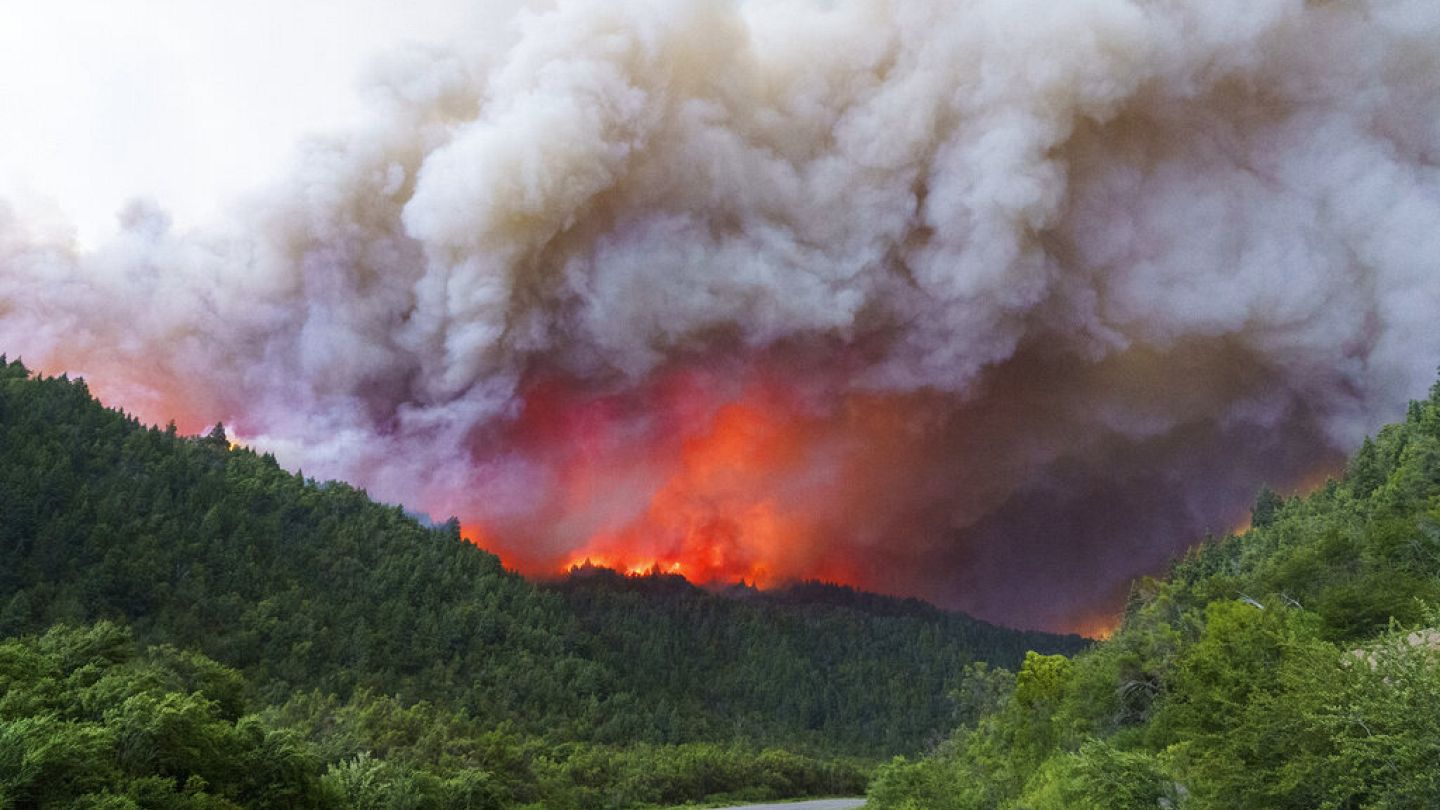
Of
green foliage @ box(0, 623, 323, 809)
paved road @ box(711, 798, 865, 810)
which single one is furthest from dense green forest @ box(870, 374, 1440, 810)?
green foliage @ box(0, 623, 323, 809)

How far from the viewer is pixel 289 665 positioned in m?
120

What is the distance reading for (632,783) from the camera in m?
101

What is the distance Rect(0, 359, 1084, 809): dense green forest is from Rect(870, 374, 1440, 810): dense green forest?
3081 cm

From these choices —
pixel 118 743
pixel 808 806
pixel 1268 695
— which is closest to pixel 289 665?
pixel 808 806

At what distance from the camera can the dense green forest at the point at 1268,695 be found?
24.1 metres

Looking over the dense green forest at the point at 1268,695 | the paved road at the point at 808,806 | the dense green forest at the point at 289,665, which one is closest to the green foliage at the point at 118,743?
the dense green forest at the point at 289,665

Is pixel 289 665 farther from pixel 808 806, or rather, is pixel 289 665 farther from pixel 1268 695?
pixel 1268 695

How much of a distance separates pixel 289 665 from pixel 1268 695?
113m

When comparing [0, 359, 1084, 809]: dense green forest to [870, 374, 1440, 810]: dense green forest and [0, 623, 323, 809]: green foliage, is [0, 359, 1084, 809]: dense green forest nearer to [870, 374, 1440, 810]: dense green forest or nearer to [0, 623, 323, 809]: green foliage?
[0, 623, 323, 809]: green foliage

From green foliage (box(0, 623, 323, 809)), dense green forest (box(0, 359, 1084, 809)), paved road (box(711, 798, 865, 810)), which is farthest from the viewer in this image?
paved road (box(711, 798, 865, 810))

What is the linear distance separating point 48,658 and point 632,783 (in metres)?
68.6

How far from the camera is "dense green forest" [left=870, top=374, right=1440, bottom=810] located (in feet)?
79.1

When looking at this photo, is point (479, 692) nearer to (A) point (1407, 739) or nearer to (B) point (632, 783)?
(B) point (632, 783)

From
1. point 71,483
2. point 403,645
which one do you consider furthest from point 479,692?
point 71,483
